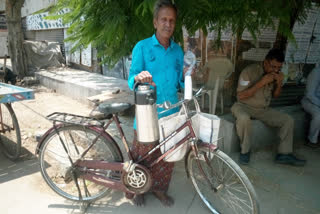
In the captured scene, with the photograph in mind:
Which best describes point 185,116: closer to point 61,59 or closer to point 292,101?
point 292,101

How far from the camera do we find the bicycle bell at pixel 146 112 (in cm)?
184

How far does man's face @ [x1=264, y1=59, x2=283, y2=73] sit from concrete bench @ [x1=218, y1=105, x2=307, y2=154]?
820mm

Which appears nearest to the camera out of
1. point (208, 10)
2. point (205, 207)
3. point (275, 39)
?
point (208, 10)

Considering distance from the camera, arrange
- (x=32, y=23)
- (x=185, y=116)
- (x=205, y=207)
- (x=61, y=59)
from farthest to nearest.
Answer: (x=32, y=23) → (x=61, y=59) → (x=205, y=207) → (x=185, y=116)

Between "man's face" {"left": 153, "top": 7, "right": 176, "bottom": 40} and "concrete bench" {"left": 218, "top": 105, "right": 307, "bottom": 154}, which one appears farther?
"concrete bench" {"left": 218, "top": 105, "right": 307, "bottom": 154}

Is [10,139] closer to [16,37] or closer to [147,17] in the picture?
[147,17]

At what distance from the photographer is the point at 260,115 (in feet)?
11.3

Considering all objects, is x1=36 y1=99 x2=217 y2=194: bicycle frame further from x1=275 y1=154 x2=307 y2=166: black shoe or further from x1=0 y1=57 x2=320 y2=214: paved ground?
x1=275 y1=154 x2=307 y2=166: black shoe

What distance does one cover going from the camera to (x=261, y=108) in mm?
3420

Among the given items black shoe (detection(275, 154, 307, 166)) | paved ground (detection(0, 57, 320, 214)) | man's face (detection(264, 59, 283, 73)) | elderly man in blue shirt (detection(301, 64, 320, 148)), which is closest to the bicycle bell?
paved ground (detection(0, 57, 320, 214))

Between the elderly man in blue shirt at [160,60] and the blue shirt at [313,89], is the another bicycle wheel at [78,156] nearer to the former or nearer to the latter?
the elderly man in blue shirt at [160,60]

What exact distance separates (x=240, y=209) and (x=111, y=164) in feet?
4.56

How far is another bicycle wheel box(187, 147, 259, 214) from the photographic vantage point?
199cm

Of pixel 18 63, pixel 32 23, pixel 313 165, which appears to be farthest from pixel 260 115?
pixel 32 23
